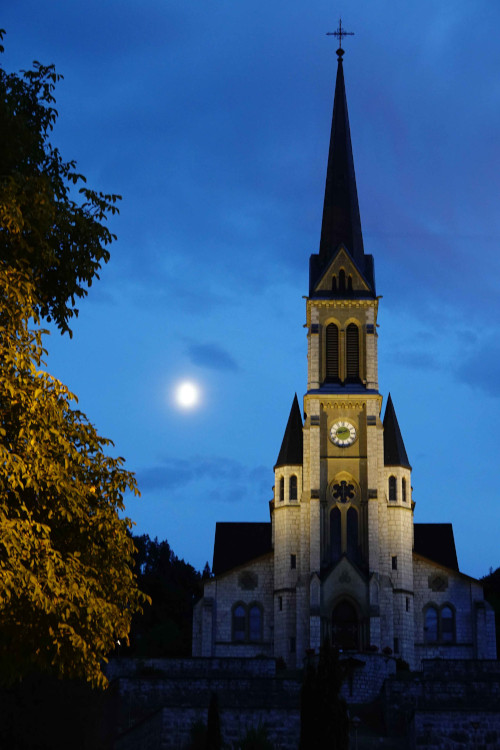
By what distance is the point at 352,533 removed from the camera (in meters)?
61.6

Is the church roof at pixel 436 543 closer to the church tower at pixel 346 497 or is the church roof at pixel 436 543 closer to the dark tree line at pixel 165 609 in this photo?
the church tower at pixel 346 497

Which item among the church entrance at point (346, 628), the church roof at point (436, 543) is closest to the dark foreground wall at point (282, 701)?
the church entrance at point (346, 628)

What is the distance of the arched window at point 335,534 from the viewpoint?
6128 centimetres

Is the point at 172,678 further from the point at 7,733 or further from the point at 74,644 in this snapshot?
the point at 74,644

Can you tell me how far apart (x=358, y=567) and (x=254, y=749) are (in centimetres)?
2591

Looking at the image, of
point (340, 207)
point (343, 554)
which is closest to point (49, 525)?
point (343, 554)

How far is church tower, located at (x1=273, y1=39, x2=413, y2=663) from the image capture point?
59.3 m

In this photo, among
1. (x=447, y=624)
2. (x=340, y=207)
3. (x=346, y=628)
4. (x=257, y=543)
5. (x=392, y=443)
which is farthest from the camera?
(x=257, y=543)

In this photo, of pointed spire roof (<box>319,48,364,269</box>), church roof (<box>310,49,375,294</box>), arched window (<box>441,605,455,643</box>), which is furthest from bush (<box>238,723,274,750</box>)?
pointed spire roof (<box>319,48,364,269</box>)

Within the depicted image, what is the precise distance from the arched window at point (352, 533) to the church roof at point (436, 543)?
31.5ft

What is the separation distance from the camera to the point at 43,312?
19.0 meters

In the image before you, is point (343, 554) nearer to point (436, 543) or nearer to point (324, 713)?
point (436, 543)

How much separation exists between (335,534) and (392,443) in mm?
6484

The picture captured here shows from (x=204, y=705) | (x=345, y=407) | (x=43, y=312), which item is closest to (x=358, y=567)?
(x=345, y=407)
